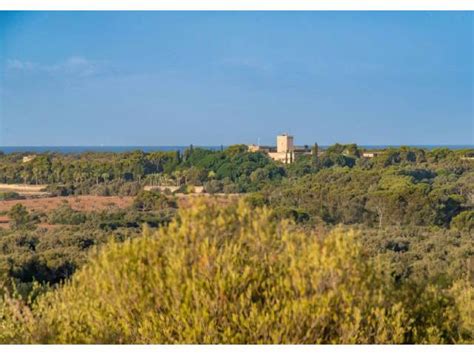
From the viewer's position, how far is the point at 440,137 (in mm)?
11242

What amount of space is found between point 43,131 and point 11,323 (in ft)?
21.4

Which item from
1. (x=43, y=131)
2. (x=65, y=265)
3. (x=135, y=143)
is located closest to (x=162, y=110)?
(x=135, y=143)

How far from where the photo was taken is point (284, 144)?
13.7m

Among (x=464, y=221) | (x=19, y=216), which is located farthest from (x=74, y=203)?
(x=464, y=221)

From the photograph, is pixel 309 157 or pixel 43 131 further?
pixel 309 157

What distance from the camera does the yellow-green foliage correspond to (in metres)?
3.70

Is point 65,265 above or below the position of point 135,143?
below
